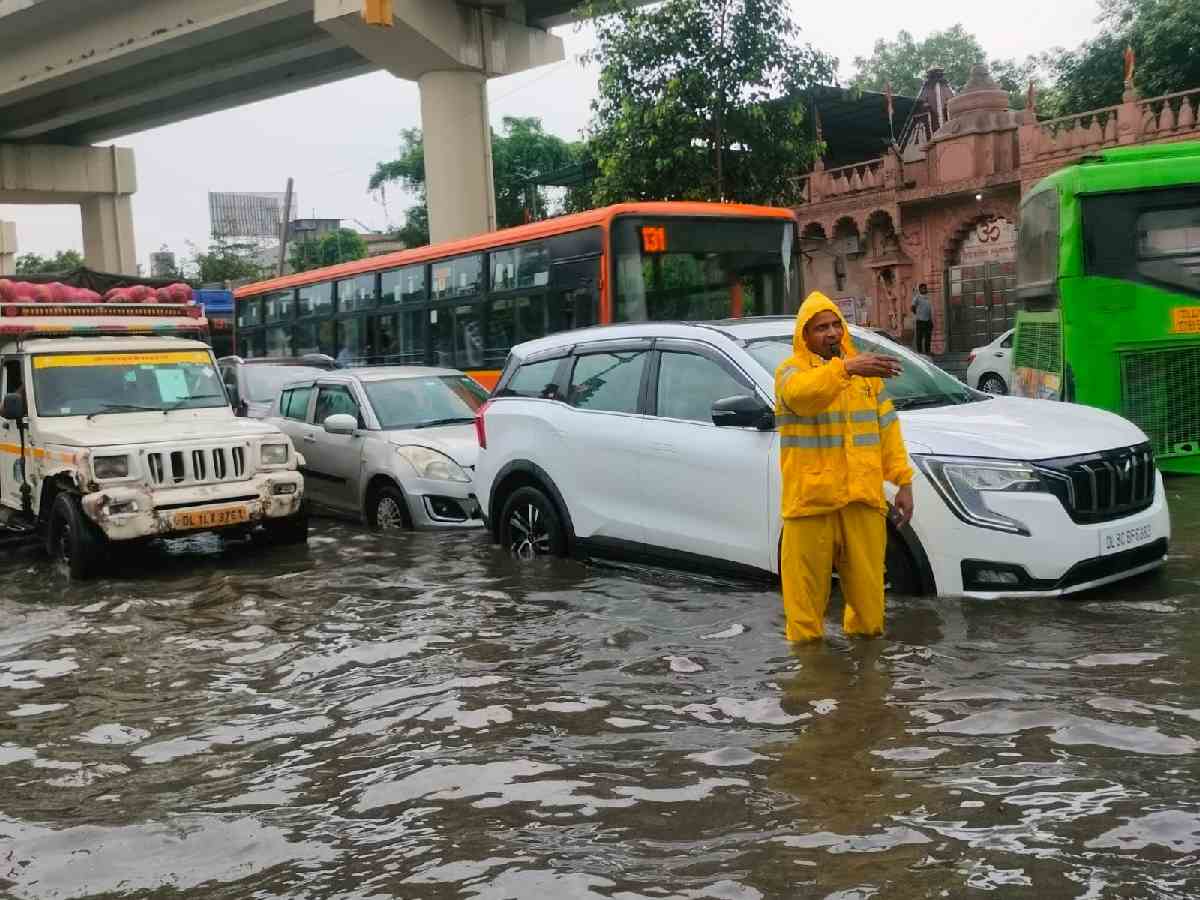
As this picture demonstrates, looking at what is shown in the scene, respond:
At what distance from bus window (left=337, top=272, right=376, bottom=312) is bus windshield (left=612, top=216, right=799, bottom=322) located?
5825 mm

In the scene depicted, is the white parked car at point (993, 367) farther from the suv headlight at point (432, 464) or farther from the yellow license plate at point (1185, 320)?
the suv headlight at point (432, 464)

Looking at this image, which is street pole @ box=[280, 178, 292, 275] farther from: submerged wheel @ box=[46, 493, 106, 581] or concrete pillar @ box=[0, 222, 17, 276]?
submerged wheel @ box=[46, 493, 106, 581]

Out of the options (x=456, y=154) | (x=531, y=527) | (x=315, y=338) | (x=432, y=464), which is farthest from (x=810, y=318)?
(x=456, y=154)

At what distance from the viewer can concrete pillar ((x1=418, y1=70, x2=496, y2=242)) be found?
861 inches

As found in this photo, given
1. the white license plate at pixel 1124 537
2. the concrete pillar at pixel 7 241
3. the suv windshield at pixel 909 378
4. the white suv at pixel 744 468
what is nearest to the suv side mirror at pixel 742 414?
the white suv at pixel 744 468

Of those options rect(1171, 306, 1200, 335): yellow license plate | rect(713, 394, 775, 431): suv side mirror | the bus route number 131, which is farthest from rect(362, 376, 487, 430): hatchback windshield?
rect(1171, 306, 1200, 335): yellow license plate

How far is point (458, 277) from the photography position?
52.9 feet

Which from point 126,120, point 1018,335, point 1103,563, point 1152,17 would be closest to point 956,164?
point 1152,17

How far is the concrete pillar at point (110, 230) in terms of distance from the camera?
3469cm

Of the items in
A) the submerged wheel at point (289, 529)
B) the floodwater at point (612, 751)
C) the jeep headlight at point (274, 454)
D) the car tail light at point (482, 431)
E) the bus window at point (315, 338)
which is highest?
the bus window at point (315, 338)

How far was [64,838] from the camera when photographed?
3.97 meters

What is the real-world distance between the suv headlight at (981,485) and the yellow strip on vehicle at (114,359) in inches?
287

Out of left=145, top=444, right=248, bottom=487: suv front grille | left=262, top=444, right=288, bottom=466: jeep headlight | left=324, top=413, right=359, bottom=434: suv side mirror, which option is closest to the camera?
left=145, top=444, right=248, bottom=487: suv front grille

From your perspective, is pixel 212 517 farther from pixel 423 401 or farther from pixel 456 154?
pixel 456 154
